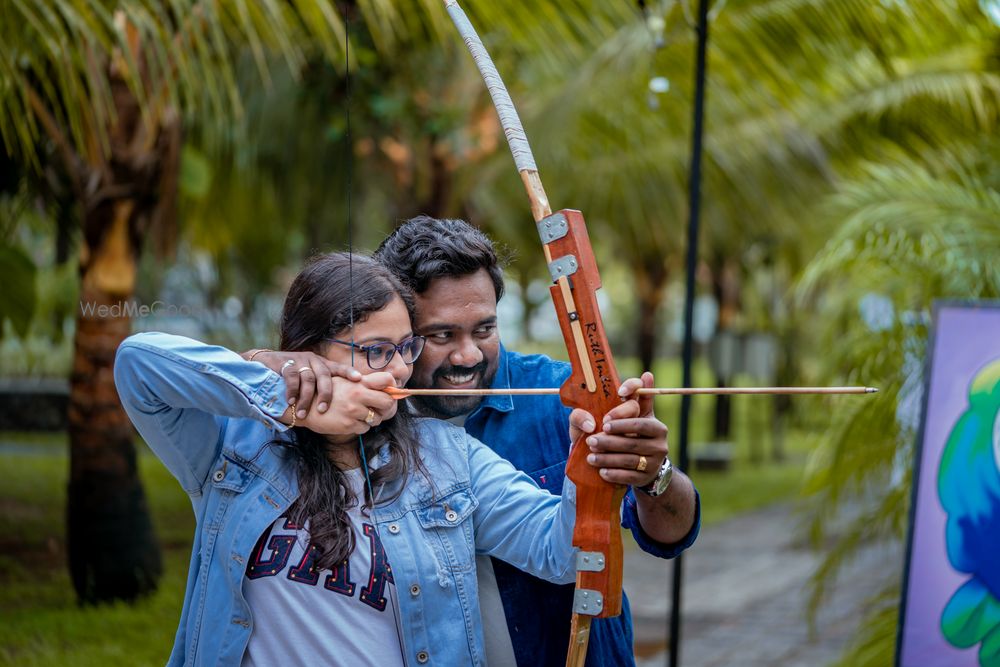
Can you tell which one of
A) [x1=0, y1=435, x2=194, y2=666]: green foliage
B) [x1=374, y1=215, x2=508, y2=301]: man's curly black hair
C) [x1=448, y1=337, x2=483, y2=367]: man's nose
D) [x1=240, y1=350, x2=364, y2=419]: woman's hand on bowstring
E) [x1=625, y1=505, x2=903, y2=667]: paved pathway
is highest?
[x1=374, y1=215, x2=508, y2=301]: man's curly black hair

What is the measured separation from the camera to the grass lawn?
3.38m

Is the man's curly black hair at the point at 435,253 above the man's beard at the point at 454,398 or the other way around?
above

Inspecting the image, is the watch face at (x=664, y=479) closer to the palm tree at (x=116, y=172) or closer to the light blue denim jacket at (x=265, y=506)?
the light blue denim jacket at (x=265, y=506)

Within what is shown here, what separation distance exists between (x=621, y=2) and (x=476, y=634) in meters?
3.92

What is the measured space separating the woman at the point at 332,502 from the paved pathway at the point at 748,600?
3080 millimetres

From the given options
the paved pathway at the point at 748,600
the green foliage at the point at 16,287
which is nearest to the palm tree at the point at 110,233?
the green foliage at the point at 16,287

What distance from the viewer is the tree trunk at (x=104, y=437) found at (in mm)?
4344

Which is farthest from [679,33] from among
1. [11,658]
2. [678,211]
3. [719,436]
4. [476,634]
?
[719,436]

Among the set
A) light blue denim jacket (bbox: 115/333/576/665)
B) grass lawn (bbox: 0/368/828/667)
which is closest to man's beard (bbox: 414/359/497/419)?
light blue denim jacket (bbox: 115/333/576/665)

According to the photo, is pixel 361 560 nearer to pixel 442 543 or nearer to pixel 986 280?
pixel 442 543

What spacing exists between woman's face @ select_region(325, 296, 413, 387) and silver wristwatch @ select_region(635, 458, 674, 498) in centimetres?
41

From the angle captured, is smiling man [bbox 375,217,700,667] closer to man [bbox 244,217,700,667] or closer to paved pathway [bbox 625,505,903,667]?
man [bbox 244,217,700,667]

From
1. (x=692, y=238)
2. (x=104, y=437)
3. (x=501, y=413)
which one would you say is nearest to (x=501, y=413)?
(x=501, y=413)

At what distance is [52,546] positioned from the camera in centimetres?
471
